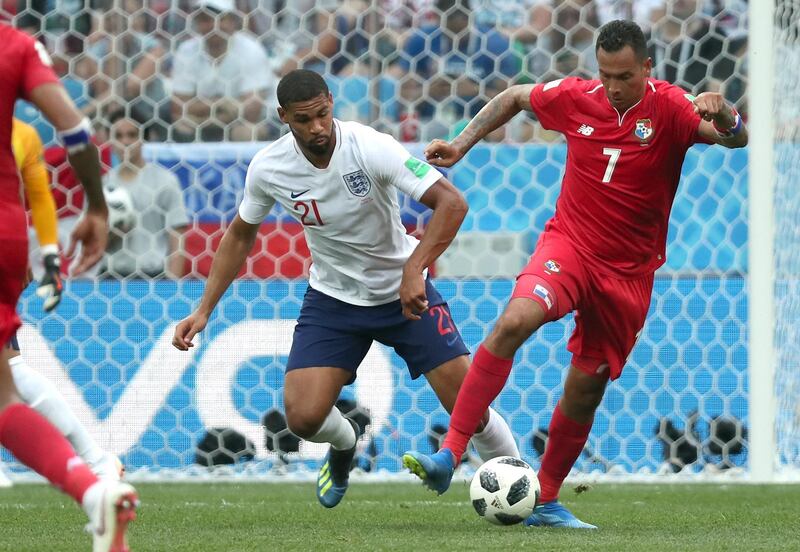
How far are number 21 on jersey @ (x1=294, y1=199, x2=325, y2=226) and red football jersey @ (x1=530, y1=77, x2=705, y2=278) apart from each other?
0.96 m

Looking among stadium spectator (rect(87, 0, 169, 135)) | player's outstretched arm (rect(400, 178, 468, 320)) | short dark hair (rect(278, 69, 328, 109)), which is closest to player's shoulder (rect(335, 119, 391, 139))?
short dark hair (rect(278, 69, 328, 109))

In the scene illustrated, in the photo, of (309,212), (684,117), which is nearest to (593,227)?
(684,117)

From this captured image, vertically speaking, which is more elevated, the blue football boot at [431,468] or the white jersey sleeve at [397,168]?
the white jersey sleeve at [397,168]

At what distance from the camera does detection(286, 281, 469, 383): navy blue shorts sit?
5.95 metres

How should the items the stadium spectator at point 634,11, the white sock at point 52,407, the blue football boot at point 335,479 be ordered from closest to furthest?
the white sock at point 52,407, the blue football boot at point 335,479, the stadium spectator at point 634,11

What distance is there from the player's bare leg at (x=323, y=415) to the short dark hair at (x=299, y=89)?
3.95 feet

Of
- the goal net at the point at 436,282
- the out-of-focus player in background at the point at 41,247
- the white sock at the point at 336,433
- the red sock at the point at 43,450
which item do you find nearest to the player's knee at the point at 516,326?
the white sock at the point at 336,433

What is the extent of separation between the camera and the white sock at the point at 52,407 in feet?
17.7

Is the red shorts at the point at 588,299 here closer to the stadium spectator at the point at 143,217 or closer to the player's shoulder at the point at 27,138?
the player's shoulder at the point at 27,138

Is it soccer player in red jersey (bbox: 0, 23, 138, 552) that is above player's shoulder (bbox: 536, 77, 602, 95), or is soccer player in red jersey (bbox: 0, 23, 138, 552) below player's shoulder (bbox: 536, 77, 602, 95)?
below

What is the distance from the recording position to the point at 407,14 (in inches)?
364

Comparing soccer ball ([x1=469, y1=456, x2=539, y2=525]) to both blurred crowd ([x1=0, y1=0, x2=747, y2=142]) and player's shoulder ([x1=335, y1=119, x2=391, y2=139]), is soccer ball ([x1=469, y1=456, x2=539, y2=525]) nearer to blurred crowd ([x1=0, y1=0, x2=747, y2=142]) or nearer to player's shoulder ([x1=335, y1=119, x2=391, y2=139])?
player's shoulder ([x1=335, y1=119, x2=391, y2=139])

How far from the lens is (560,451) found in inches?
227

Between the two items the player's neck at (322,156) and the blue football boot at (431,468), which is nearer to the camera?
the blue football boot at (431,468)
